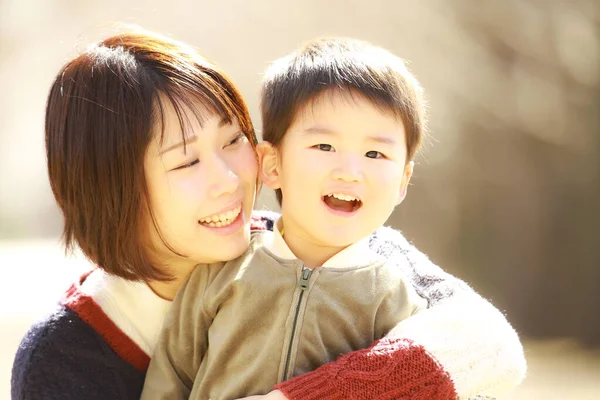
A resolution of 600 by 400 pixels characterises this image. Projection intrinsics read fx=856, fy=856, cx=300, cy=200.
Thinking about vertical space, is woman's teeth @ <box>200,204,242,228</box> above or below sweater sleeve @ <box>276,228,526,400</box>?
above

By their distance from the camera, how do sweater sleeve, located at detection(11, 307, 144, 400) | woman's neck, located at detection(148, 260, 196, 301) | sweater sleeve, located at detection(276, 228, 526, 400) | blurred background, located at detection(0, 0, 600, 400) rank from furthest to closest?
1. blurred background, located at detection(0, 0, 600, 400)
2. woman's neck, located at detection(148, 260, 196, 301)
3. sweater sleeve, located at detection(11, 307, 144, 400)
4. sweater sleeve, located at detection(276, 228, 526, 400)

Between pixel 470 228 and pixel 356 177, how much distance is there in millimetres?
4675

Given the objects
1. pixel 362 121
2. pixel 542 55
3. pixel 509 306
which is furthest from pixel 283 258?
pixel 509 306

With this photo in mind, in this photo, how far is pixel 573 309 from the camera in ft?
21.5

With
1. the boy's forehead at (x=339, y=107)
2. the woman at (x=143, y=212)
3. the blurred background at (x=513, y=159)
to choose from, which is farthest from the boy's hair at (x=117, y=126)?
the blurred background at (x=513, y=159)

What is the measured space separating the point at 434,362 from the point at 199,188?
2.38 ft

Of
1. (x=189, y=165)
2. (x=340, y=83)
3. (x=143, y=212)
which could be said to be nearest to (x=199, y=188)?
(x=189, y=165)

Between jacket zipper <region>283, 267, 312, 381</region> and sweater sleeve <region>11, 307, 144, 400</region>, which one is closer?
jacket zipper <region>283, 267, 312, 381</region>

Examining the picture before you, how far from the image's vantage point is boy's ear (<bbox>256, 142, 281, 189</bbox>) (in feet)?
7.42

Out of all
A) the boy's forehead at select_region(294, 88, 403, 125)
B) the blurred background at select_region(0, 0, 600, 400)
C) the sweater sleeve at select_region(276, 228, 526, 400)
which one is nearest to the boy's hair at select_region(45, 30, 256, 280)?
the boy's forehead at select_region(294, 88, 403, 125)

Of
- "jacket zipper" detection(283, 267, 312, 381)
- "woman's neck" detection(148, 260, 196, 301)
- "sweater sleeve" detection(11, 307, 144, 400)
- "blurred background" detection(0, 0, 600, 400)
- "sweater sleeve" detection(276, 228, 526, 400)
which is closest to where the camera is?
"sweater sleeve" detection(276, 228, 526, 400)

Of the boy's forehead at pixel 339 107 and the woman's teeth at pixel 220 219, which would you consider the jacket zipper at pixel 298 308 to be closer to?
the woman's teeth at pixel 220 219

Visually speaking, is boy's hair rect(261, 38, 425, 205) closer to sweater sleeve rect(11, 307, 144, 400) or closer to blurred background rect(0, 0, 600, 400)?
sweater sleeve rect(11, 307, 144, 400)

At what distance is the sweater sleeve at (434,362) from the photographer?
1988 millimetres
